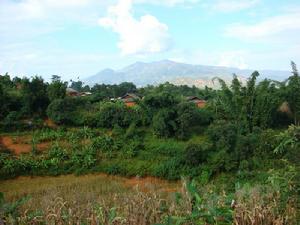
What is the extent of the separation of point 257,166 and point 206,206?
14.1 meters

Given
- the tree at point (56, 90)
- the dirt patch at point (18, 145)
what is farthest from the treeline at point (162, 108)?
the dirt patch at point (18, 145)

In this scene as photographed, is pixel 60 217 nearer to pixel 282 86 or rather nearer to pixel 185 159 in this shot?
pixel 185 159

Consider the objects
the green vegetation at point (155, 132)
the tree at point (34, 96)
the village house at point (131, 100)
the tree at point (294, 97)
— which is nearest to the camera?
the green vegetation at point (155, 132)

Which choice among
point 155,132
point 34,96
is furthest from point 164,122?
point 34,96

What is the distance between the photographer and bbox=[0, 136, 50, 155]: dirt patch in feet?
70.8

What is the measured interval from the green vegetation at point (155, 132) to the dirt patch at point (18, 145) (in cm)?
14

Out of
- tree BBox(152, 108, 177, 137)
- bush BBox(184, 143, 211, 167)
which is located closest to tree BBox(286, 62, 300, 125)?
bush BBox(184, 143, 211, 167)

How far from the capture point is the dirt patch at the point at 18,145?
21570mm

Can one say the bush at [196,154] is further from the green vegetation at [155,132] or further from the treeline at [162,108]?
the treeline at [162,108]

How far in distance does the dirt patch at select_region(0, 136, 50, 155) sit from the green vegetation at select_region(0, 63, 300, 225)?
14 centimetres

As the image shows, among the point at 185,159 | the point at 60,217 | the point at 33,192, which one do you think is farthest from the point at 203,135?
the point at 60,217

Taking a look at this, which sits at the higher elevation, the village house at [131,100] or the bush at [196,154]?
the village house at [131,100]

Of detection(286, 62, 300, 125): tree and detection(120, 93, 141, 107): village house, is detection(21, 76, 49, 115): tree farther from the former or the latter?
detection(286, 62, 300, 125): tree

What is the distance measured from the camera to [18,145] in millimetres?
21859
